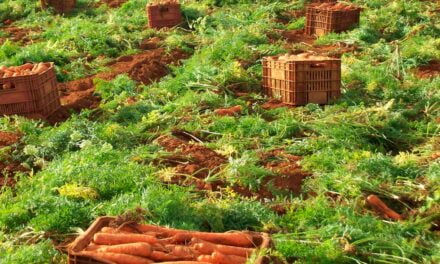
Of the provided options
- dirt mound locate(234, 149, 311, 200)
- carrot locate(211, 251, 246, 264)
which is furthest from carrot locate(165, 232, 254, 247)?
dirt mound locate(234, 149, 311, 200)

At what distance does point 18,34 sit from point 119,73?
556 cm

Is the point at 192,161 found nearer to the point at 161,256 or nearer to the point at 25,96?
the point at 161,256

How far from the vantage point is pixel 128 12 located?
57.6ft

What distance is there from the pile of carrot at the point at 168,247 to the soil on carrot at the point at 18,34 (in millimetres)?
11013

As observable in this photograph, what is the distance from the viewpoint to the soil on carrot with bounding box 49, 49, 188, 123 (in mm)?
→ 9844

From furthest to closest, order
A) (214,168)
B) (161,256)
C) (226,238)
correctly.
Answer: (214,168)
(226,238)
(161,256)

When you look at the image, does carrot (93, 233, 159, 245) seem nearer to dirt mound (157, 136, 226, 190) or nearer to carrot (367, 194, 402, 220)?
dirt mound (157, 136, 226, 190)

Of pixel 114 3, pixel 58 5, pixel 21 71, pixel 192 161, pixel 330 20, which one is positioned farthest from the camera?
pixel 114 3

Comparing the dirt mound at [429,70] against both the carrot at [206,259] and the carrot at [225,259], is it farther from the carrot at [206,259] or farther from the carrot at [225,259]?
the carrot at [206,259]

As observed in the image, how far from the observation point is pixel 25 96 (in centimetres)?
896

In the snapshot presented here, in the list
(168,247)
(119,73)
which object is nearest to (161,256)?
(168,247)

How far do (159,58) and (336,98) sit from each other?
13.8 ft

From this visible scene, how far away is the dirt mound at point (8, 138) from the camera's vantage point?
7.96 metres

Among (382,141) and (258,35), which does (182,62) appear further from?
(382,141)
